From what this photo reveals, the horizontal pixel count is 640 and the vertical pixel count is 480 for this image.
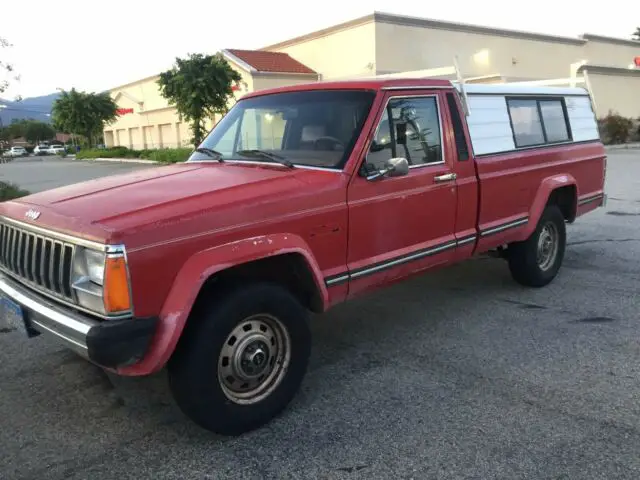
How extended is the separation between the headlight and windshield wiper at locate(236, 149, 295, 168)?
149 cm

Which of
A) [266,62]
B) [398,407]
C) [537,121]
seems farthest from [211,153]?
[266,62]

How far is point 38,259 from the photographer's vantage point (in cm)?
328

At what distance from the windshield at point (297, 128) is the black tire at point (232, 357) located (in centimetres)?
111

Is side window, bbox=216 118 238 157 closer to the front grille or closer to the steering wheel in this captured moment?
the steering wheel

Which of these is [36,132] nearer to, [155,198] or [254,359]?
[155,198]

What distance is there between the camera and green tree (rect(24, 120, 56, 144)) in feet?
314

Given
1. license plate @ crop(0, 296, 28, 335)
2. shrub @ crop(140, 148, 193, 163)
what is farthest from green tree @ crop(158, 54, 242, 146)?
license plate @ crop(0, 296, 28, 335)

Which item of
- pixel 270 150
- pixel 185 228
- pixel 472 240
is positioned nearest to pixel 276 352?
pixel 185 228

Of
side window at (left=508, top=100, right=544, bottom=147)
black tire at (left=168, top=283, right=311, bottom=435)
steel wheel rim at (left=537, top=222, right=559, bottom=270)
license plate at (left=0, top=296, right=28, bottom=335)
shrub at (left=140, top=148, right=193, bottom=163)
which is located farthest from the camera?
shrub at (left=140, top=148, right=193, bottom=163)

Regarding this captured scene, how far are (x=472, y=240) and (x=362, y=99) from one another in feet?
5.18

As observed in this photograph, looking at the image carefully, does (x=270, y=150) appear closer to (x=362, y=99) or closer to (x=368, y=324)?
(x=362, y=99)

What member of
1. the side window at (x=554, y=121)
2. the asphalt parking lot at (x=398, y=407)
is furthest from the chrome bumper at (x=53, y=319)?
the side window at (x=554, y=121)

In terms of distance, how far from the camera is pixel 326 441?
3.16 m

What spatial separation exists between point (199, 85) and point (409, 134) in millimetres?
26660
